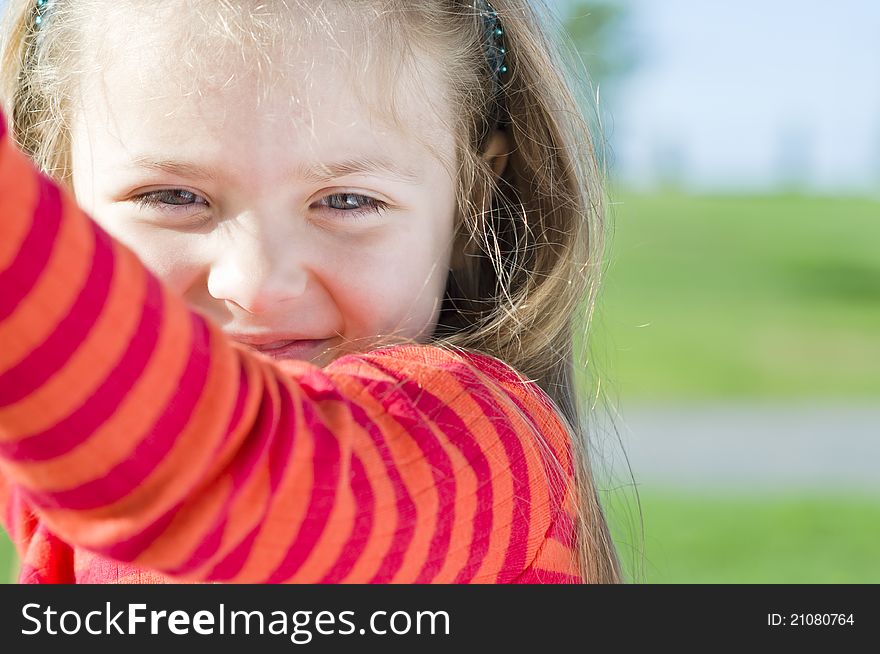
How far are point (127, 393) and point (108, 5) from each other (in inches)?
26.4

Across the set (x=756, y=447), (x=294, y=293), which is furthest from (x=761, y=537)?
(x=294, y=293)

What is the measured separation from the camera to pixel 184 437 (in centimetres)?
72

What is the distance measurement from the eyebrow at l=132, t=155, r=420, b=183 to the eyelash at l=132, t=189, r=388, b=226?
28 mm

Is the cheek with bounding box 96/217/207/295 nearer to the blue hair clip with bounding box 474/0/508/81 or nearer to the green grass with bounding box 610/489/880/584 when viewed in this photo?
the blue hair clip with bounding box 474/0/508/81

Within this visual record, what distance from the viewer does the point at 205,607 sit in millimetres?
984

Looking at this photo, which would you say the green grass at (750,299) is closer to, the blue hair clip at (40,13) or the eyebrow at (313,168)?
the blue hair clip at (40,13)

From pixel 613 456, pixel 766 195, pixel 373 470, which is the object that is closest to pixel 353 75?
pixel 373 470

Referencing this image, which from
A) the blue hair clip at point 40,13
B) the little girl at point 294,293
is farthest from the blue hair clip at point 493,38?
the blue hair clip at point 40,13

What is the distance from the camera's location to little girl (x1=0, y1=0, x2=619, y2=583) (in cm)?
70

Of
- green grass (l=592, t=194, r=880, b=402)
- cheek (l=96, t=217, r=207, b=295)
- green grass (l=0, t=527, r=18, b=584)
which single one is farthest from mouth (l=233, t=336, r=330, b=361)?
green grass (l=592, t=194, r=880, b=402)

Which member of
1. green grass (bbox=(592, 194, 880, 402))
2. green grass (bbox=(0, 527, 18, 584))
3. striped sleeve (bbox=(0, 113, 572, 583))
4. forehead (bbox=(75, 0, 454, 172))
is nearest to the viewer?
striped sleeve (bbox=(0, 113, 572, 583))

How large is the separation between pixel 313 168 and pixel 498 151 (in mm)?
348

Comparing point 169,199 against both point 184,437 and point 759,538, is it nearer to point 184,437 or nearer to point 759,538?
point 184,437

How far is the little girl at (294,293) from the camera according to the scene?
70cm
